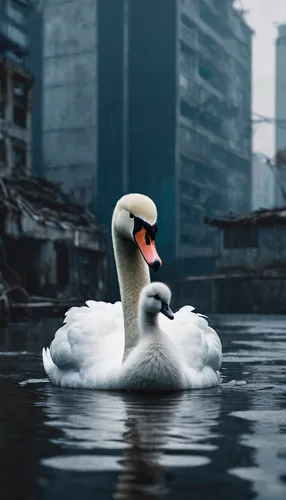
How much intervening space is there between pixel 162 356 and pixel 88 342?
3.53ft

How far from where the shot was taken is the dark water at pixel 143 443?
4.42 metres

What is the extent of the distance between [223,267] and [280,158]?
23.3 metres

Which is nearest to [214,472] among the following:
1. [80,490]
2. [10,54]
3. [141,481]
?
[141,481]

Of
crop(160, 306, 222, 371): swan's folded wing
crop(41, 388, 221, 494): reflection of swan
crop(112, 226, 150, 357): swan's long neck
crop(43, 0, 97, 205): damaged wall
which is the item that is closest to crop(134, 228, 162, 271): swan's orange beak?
crop(112, 226, 150, 357): swan's long neck

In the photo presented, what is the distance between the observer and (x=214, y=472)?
4820mm

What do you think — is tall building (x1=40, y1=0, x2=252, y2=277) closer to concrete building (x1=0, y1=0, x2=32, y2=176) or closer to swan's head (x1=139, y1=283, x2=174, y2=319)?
concrete building (x1=0, y1=0, x2=32, y2=176)

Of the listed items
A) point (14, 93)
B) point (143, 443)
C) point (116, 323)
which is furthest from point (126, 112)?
point (143, 443)

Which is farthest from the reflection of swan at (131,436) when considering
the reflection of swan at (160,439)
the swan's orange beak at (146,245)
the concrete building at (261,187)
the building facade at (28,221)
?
the concrete building at (261,187)

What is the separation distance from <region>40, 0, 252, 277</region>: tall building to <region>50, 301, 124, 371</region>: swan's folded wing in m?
65.0

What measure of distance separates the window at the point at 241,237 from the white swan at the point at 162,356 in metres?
52.1

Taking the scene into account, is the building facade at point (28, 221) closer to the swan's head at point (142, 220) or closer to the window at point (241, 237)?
the window at point (241, 237)

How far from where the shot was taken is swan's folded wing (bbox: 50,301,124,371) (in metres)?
8.77

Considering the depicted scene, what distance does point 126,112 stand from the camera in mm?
77125

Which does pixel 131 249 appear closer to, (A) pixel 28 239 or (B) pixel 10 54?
(A) pixel 28 239
